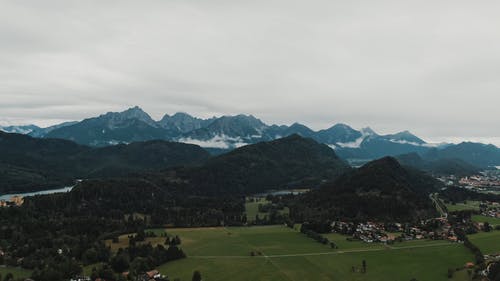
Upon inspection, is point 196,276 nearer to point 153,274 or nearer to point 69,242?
point 153,274

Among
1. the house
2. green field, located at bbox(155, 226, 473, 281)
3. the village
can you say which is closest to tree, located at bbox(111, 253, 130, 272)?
the house

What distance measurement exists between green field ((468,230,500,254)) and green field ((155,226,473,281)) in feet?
20.0

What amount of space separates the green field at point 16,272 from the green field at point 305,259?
34755 mm

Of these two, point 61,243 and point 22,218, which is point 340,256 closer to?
point 61,243

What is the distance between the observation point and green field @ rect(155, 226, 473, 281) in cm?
11444

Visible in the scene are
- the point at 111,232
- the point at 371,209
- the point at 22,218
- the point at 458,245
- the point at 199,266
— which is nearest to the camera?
the point at 199,266

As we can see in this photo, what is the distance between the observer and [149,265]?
118500 mm

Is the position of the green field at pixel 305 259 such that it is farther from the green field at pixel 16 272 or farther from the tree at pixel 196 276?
the green field at pixel 16 272

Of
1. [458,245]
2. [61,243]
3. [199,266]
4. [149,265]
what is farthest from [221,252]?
[458,245]

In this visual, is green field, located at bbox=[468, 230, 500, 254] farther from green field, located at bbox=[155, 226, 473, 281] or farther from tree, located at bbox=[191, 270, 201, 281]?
tree, located at bbox=[191, 270, 201, 281]

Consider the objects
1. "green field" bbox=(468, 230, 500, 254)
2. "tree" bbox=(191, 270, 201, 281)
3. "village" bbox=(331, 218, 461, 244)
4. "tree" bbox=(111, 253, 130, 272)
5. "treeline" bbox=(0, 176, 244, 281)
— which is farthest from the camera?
"village" bbox=(331, 218, 461, 244)

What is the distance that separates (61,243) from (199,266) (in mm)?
49081

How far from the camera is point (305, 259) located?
12875 cm

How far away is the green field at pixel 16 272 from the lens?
4399 inches
